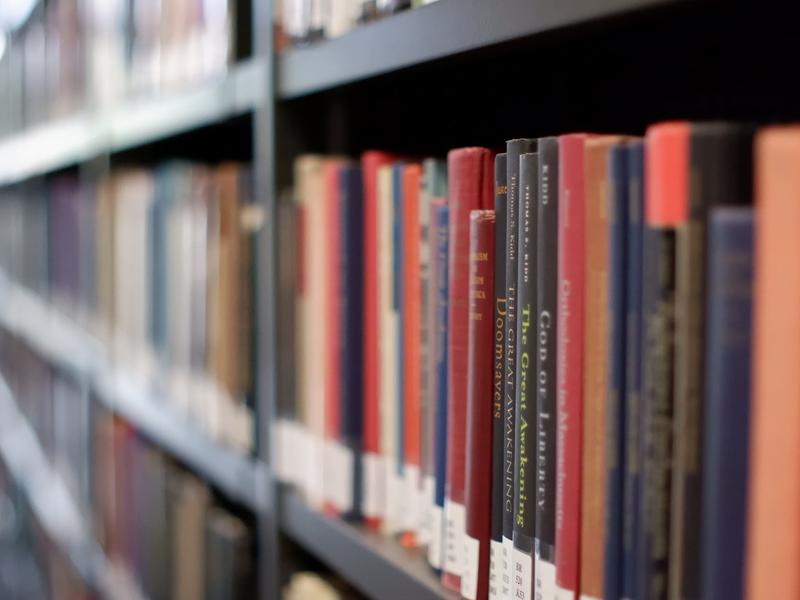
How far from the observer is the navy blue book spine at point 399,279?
0.73 meters

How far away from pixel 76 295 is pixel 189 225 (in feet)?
2.68

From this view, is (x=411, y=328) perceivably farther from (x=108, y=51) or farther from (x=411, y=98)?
(x=108, y=51)

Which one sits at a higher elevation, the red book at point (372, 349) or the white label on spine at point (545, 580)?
the red book at point (372, 349)

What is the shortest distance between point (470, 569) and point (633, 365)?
0.25 metres

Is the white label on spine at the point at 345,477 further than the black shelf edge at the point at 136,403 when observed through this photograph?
No

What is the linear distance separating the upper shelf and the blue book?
64 centimetres

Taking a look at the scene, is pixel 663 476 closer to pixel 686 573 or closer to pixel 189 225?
pixel 686 573

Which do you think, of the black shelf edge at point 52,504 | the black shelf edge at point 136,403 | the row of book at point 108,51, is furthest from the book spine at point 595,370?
the black shelf edge at point 52,504

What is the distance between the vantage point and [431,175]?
68 centimetres

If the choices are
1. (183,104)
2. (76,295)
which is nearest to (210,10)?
(183,104)

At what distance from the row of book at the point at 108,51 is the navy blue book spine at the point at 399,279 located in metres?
0.41

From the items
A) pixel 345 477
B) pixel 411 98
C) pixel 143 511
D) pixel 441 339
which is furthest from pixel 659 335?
pixel 143 511

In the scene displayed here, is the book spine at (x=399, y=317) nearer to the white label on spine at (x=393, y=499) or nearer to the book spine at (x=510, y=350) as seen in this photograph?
the white label on spine at (x=393, y=499)

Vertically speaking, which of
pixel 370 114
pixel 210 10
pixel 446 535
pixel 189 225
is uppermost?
pixel 210 10
